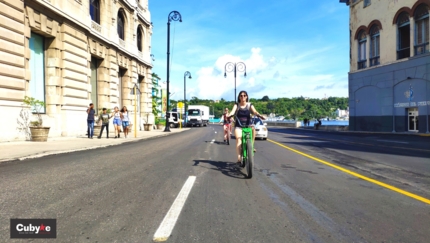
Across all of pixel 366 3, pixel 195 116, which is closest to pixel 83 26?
pixel 366 3

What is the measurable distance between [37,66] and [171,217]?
639 inches

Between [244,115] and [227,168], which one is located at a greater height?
[244,115]

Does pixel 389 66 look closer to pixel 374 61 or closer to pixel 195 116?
pixel 374 61

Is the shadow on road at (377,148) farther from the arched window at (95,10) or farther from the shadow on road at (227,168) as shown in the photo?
the arched window at (95,10)

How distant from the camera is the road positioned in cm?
363

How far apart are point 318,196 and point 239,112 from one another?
2752 mm

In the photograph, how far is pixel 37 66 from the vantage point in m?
17.0

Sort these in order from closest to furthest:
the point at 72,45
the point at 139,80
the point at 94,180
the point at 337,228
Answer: the point at 337,228, the point at 94,180, the point at 72,45, the point at 139,80

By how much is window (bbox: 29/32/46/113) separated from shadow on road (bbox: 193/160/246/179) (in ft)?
39.6

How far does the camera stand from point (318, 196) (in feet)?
17.4

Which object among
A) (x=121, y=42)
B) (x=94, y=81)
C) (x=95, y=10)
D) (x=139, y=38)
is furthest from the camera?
(x=139, y=38)

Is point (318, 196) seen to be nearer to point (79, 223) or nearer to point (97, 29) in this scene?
point (79, 223)

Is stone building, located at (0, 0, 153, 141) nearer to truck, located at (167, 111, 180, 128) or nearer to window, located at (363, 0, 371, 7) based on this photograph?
truck, located at (167, 111, 180, 128)

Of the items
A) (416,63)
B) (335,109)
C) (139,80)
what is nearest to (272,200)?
(416,63)
